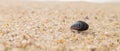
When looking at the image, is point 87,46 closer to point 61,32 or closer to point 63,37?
point 63,37

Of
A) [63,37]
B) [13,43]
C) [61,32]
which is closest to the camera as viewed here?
[13,43]

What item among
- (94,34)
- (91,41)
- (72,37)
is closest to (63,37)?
(72,37)

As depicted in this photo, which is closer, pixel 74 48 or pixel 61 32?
pixel 74 48

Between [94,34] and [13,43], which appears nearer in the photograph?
[13,43]

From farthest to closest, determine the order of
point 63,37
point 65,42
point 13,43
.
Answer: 1. point 63,37
2. point 65,42
3. point 13,43

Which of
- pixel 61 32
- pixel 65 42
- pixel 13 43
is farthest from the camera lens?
pixel 61 32

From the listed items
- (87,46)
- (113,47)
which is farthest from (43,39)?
(113,47)

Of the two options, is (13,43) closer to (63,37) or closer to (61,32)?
(63,37)

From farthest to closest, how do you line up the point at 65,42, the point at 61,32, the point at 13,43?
the point at 61,32, the point at 65,42, the point at 13,43
